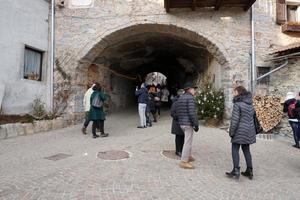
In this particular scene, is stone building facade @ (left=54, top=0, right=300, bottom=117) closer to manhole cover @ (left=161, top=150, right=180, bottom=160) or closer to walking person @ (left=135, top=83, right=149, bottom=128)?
walking person @ (left=135, top=83, right=149, bottom=128)

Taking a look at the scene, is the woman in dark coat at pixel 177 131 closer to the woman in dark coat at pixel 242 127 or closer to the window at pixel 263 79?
the woman in dark coat at pixel 242 127

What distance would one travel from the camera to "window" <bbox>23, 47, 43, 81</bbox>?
Answer: 9.77 meters

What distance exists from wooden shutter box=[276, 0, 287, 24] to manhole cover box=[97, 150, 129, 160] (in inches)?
313

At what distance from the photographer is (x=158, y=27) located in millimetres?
11008

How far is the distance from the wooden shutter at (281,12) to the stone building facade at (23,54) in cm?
838

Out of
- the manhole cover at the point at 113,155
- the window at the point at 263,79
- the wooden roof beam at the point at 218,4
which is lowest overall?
the manhole cover at the point at 113,155

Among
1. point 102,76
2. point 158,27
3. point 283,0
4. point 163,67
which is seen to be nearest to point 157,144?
point 158,27

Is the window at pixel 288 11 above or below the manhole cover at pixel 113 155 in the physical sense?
above

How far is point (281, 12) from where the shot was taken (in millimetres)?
10812

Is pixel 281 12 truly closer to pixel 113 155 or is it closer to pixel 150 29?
pixel 150 29

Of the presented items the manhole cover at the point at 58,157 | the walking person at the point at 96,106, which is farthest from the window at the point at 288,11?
the manhole cover at the point at 58,157

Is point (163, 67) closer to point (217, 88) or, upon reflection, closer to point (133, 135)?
point (217, 88)

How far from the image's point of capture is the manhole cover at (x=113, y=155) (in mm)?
5926

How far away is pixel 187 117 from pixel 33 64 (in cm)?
688
